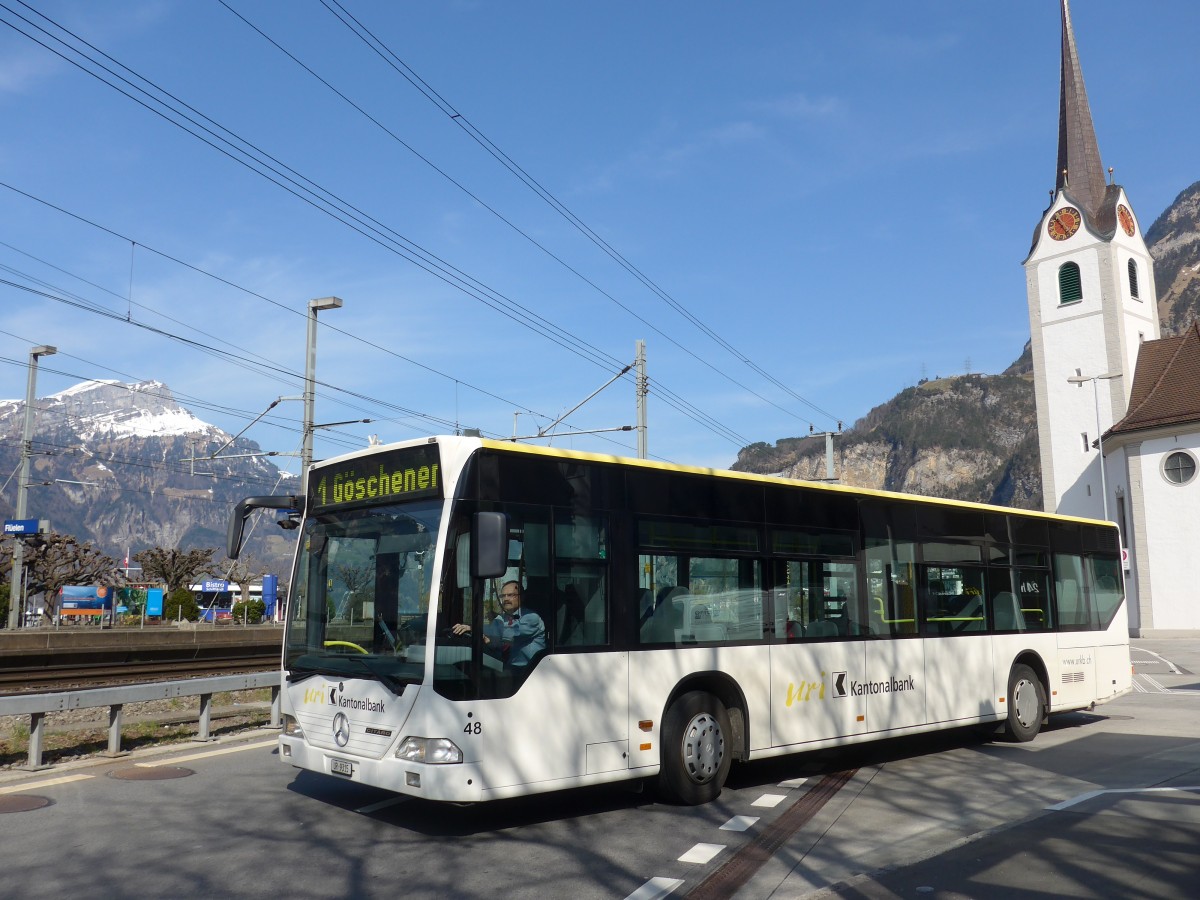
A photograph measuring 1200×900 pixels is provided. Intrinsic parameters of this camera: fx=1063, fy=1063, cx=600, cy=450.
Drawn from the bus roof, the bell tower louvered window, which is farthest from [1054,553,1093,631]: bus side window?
the bell tower louvered window

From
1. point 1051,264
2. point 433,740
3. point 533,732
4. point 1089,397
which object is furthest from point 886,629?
point 1051,264

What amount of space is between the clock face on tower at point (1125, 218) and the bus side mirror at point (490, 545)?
57.4 metres

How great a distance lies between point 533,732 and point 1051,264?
57215 millimetres

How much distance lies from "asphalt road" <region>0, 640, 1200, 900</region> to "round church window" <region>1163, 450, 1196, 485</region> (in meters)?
41.8

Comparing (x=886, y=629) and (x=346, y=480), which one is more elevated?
(x=346, y=480)

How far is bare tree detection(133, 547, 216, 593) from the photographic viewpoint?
2324 inches

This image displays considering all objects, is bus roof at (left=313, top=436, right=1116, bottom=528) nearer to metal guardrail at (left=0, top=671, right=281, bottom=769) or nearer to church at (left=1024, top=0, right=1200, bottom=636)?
metal guardrail at (left=0, top=671, right=281, bottom=769)

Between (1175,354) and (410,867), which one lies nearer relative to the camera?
(410,867)

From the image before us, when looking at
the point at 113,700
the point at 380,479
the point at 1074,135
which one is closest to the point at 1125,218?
the point at 1074,135

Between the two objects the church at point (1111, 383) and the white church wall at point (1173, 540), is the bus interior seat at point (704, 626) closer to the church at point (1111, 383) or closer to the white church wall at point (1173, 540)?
the church at point (1111, 383)

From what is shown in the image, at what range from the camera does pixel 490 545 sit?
22.8 feet

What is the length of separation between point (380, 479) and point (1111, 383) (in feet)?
171

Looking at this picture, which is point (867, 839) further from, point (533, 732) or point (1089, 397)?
point (1089, 397)

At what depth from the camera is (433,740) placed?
6957 mm
